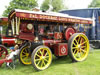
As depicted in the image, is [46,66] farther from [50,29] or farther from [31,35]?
[50,29]

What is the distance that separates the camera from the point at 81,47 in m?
4.76

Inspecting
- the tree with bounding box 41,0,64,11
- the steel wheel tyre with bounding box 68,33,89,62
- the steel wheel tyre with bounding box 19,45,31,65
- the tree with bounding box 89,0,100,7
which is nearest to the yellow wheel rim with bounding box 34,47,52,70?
the steel wheel tyre with bounding box 19,45,31,65

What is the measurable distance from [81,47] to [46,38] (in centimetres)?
137

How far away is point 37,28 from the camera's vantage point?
14.2 ft

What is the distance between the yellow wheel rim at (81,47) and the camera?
15.2 ft

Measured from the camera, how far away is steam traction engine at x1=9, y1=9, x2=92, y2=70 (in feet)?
12.7

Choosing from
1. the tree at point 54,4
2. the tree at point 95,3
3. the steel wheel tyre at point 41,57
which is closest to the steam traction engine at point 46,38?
the steel wheel tyre at point 41,57

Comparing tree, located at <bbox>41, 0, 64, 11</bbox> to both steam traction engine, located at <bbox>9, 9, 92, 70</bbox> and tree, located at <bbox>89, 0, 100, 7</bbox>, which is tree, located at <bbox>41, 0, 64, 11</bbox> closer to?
tree, located at <bbox>89, 0, 100, 7</bbox>

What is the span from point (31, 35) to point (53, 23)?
1177 millimetres

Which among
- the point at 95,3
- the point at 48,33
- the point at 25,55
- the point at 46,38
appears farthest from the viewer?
the point at 95,3

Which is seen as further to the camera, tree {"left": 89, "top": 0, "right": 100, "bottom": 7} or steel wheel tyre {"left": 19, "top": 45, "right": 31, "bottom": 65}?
tree {"left": 89, "top": 0, "right": 100, "bottom": 7}

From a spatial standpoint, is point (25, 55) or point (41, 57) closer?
point (41, 57)

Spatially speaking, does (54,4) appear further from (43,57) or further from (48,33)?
(43,57)

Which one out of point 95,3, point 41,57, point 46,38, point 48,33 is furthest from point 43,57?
point 95,3
